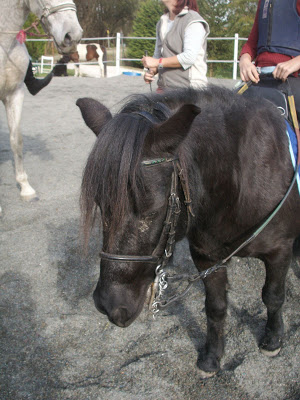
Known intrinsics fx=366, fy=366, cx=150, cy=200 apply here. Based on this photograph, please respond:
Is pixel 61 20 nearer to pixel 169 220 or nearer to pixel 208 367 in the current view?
pixel 169 220

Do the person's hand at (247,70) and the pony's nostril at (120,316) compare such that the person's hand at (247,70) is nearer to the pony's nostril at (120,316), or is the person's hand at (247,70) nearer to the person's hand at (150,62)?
the person's hand at (150,62)

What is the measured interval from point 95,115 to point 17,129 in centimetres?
320

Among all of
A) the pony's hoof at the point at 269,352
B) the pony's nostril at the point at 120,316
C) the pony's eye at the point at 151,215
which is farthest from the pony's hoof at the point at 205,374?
the pony's eye at the point at 151,215

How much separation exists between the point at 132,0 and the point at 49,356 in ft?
152

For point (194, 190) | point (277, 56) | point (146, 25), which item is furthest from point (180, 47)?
point (146, 25)

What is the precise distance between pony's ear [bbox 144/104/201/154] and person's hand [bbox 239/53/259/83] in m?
1.44

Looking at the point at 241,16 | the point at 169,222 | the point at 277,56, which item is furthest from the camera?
the point at 241,16

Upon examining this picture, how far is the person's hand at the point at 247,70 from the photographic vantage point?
2.72 meters

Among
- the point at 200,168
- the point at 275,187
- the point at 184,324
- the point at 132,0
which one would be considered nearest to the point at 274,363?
the point at 184,324

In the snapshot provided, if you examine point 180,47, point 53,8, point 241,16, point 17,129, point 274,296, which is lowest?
point 274,296

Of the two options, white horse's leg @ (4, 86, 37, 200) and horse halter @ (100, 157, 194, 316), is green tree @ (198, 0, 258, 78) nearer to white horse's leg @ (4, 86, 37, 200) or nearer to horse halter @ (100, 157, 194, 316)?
white horse's leg @ (4, 86, 37, 200)

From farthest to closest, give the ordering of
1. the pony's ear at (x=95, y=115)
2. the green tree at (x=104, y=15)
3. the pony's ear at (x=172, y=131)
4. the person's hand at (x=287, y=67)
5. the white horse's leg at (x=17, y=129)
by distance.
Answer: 1. the green tree at (x=104, y=15)
2. the white horse's leg at (x=17, y=129)
3. the person's hand at (x=287, y=67)
4. the pony's ear at (x=95, y=115)
5. the pony's ear at (x=172, y=131)

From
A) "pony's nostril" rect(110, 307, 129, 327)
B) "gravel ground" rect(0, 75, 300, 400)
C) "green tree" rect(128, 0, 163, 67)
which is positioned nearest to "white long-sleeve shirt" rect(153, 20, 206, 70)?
"gravel ground" rect(0, 75, 300, 400)

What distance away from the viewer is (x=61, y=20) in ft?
13.6
